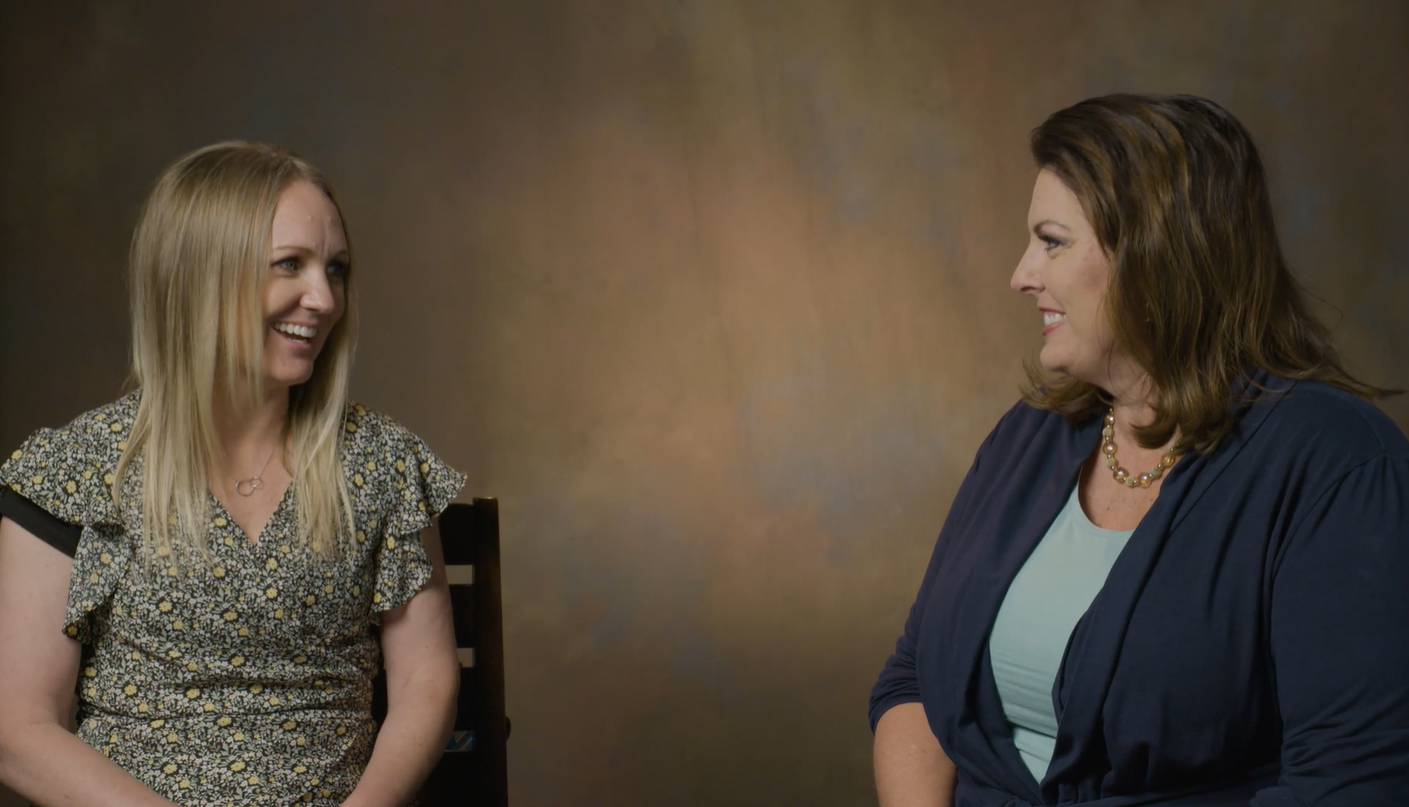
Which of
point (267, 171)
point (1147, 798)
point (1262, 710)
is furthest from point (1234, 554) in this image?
point (267, 171)

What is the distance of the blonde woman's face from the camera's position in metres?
1.46

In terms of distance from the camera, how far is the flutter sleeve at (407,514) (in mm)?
1529

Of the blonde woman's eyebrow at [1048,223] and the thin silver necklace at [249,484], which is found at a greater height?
the blonde woman's eyebrow at [1048,223]

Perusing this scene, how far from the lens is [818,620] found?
11.6 ft

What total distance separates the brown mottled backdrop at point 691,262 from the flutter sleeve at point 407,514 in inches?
70.0

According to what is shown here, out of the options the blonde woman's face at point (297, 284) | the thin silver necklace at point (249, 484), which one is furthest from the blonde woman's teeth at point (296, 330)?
the thin silver necklace at point (249, 484)

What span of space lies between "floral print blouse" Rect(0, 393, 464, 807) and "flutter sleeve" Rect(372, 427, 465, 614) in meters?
0.03

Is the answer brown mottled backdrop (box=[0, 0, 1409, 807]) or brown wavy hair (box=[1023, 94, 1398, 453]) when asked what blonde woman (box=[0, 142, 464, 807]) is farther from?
brown mottled backdrop (box=[0, 0, 1409, 807])

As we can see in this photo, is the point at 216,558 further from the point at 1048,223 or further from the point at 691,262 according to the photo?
the point at 691,262

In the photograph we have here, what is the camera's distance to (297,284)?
1.48m

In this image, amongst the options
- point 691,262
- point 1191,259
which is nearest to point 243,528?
point 1191,259

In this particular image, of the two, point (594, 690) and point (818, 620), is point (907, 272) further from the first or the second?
point (594, 690)

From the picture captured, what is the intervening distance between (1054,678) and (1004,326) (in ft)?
7.82

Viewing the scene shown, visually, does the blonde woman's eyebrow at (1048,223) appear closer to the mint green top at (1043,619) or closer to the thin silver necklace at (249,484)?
the mint green top at (1043,619)
